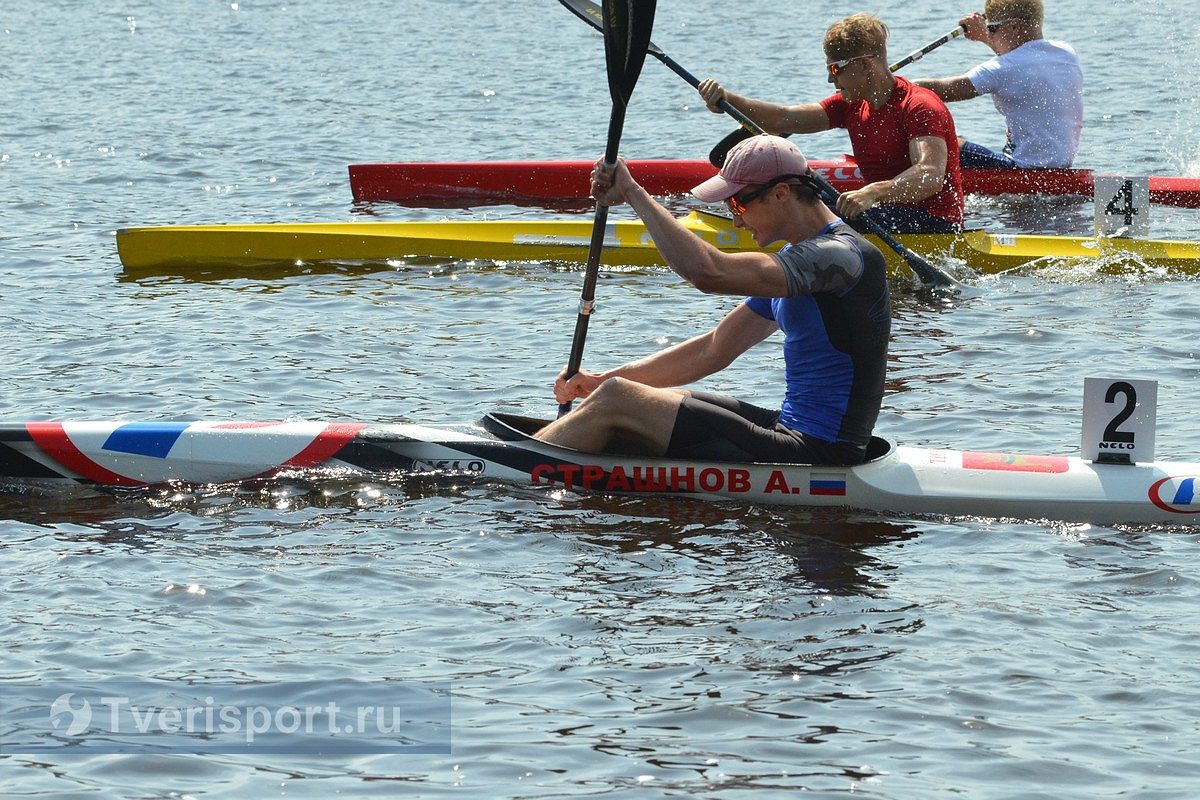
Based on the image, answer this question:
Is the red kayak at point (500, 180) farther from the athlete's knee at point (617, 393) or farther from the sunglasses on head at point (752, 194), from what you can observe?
the sunglasses on head at point (752, 194)

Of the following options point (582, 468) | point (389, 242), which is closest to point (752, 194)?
point (582, 468)

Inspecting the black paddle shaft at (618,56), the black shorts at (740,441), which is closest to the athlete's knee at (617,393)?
the black shorts at (740,441)

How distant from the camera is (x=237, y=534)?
6.12 meters

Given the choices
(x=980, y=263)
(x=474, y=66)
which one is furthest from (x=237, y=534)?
(x=474, y=66)

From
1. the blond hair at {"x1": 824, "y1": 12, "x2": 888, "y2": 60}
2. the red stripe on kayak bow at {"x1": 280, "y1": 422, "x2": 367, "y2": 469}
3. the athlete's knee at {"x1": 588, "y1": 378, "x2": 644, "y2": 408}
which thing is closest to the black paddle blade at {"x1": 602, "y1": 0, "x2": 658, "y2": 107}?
the athlete's knee at {"x1": 588, "y1": 378, "x2": 644, "y2": 408}

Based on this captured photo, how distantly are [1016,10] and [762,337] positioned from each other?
20.5 ft

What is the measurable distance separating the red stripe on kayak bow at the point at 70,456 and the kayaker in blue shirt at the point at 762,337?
5.65 ft

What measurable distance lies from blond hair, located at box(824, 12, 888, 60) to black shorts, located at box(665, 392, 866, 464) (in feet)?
11.3

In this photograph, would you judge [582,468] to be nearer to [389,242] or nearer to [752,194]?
[752,194]

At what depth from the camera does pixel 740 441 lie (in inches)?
241

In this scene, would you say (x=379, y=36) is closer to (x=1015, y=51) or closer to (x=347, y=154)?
(x=347, y=154)

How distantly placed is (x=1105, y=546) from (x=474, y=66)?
670 inches

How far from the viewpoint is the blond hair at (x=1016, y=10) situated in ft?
37.6

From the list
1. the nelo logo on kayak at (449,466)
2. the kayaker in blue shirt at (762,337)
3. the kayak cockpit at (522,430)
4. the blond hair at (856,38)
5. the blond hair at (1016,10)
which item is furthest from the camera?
the blond hair at (1016,10)
